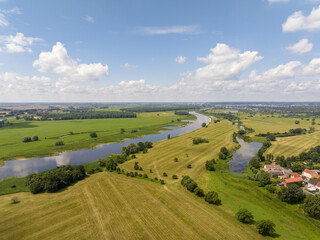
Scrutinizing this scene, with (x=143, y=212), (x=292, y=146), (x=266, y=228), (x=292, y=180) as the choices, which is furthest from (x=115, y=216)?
(x=292, y=146)

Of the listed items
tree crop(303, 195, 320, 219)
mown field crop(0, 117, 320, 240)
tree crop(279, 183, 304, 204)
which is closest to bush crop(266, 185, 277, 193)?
mown field crop(0, 117, 320, 240)

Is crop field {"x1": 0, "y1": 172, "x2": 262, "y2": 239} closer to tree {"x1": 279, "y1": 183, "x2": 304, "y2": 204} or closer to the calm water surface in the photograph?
tree {"x1": 279, "y1": 183, "x2": 304, "y2": 204}

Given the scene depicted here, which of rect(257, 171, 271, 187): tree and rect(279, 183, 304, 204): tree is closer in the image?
rect(279, 183, 304, 204): tree

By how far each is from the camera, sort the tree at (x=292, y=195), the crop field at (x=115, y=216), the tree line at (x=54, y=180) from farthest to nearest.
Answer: the tree line at (x=54, y=180), the tree at (x=292, y=195), the crop field at (x=115, y=216)

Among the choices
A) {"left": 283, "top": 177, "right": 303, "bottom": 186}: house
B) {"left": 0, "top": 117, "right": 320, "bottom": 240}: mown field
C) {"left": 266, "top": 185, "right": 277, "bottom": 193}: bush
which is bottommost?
{"left": 0, "top": 117, "right": 320, "bottom": 240}: mown field

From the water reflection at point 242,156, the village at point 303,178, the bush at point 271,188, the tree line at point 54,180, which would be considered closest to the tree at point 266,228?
the bush at point 271,188

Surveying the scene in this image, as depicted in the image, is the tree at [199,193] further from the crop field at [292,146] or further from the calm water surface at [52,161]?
the crop field at [292,146]
